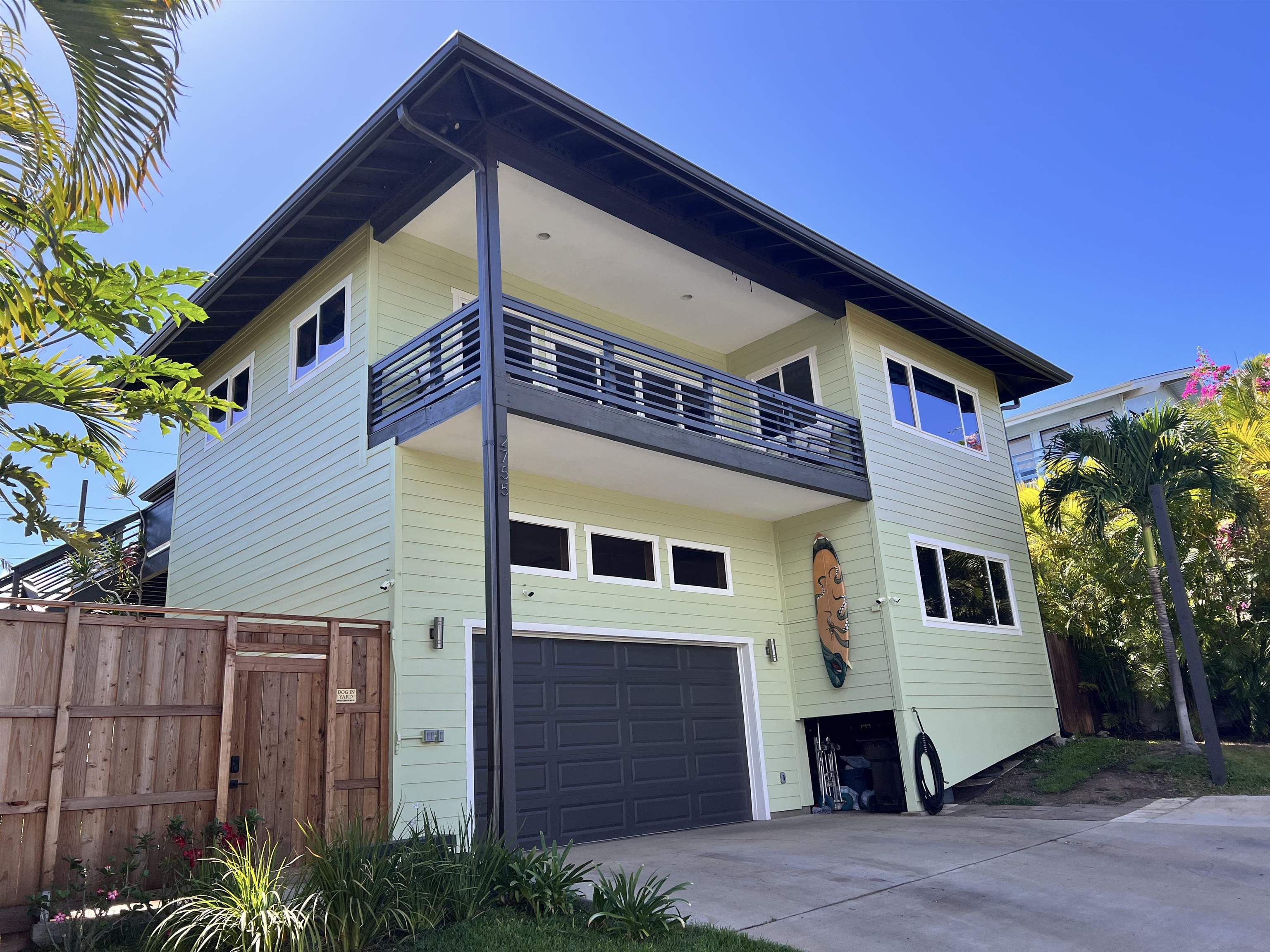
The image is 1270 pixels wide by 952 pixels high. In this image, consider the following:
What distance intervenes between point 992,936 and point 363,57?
15205 mm

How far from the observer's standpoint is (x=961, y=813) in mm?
11062

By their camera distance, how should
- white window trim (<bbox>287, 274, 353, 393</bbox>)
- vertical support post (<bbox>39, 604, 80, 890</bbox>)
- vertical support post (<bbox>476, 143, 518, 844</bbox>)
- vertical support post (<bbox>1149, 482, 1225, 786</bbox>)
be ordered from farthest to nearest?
vertical support post (<bbox>1149, 482, 1225, 786</bbox>) < white window trim (<bbox>287, 274, 353, 393</bbox>) < vertical support post (<bbox>476, 143, 518, 844</bbox>) < vertical support post (<bbox>39, 604, 80, 890</bbox>)

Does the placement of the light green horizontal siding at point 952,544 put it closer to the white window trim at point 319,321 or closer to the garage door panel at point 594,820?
the garage door panel at point 594,820

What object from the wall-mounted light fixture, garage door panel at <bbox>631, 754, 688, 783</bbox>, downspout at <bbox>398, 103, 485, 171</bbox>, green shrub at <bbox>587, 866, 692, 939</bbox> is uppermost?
downspout at <bbox>398, 103, 485, 171</bbox>

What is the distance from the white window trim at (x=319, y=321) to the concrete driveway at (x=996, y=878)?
20.3 ft

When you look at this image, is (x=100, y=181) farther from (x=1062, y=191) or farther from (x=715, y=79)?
(x=1062, y=191)

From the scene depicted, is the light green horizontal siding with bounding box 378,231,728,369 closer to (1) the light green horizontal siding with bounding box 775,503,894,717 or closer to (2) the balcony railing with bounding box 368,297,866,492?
(2) the balcony railing with bounding box 368,297,866,492

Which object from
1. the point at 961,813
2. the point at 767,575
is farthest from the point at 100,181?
the point at 961,813

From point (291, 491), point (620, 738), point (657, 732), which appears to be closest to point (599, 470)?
point (620, 738)

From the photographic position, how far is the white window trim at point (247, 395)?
12.2 m

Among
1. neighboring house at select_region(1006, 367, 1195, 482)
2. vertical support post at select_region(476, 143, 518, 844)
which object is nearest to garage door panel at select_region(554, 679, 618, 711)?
vertical support post at select_region(476, 143, 518, 844)

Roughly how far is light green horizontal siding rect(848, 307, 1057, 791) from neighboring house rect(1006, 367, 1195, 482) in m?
10.9

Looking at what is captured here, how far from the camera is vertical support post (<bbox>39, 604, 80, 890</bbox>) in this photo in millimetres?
5941

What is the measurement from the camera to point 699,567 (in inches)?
470
